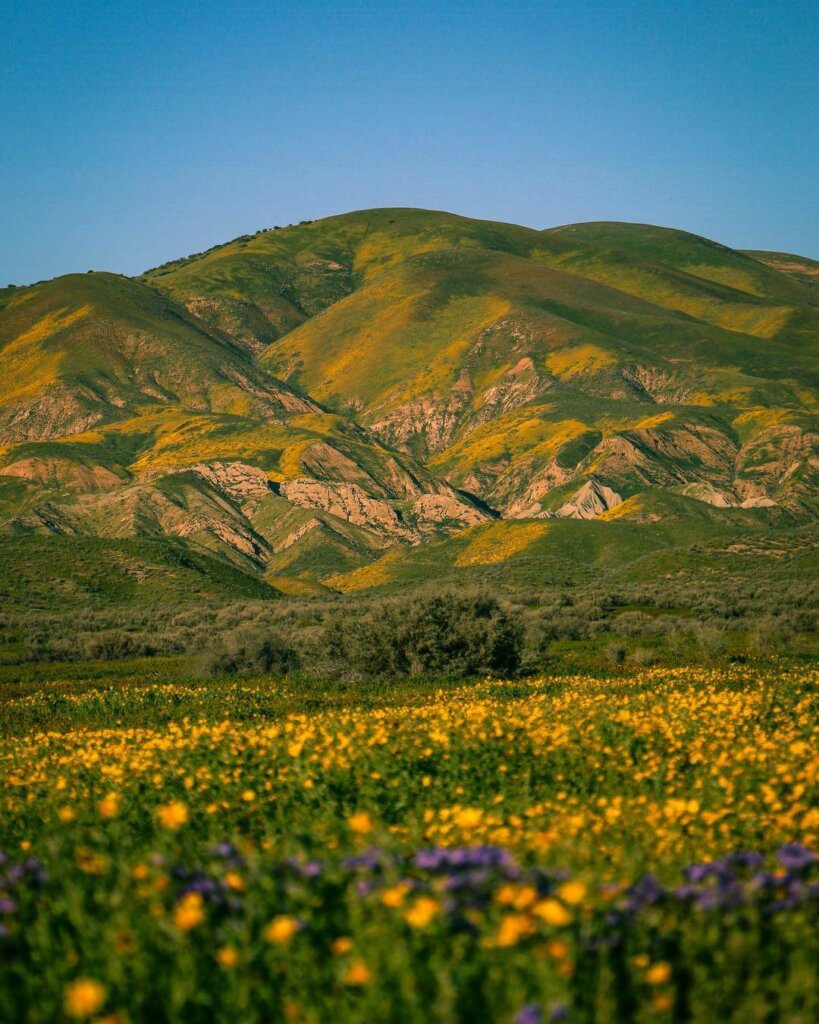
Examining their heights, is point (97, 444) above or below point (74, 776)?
above

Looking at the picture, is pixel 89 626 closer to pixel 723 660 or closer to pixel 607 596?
pixel 607 596

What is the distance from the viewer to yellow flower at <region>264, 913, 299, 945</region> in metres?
4.86

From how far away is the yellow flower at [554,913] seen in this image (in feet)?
15.9

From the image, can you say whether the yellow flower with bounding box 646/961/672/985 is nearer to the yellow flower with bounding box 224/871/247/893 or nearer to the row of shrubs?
the yellow flower with bounding box 224/871/247/893

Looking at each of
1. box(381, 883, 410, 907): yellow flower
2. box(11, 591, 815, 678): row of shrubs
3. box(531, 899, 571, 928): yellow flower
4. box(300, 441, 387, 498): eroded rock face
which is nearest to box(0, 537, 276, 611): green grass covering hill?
box(11, 591, 815, 678): row of shrubs

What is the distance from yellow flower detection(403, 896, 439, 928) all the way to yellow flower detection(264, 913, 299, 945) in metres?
0.54

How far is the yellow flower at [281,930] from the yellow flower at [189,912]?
0.34 metres

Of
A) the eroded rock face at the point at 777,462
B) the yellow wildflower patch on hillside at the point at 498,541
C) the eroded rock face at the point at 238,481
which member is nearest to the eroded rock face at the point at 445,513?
the eroded rock face at the point at 238,481

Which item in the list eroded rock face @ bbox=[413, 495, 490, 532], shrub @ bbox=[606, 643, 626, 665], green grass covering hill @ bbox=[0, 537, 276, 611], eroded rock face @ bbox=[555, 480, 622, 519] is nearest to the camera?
shrub @ bbox=[606, 643, 626, 665]

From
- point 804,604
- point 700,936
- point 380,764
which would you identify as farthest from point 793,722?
point 804,604

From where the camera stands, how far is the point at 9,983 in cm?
551

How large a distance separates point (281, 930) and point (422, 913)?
626 millimetres

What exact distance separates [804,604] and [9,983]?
5632 centimetres

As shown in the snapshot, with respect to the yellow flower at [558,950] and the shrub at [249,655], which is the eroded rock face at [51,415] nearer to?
the shrub at [249,655]
